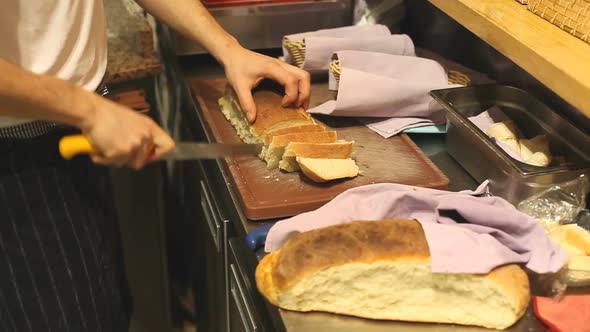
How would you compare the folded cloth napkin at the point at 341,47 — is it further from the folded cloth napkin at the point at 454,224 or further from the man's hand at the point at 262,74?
the folded cloth napkin at the point at 454,224

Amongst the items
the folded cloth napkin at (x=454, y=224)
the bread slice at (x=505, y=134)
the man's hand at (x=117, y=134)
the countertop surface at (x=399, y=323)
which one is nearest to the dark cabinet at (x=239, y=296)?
the countertop surface at (x=399, y=323)

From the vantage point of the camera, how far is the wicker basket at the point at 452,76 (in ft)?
4.40

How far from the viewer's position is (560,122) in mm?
1106

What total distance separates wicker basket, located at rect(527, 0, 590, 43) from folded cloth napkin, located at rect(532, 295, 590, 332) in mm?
379

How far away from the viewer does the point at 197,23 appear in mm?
1289

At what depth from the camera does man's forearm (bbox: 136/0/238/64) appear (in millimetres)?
1278

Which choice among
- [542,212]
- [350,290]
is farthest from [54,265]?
[542,212]

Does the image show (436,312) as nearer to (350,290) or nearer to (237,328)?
(350,290)

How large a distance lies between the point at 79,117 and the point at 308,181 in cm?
40

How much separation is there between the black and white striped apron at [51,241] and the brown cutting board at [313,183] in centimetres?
27

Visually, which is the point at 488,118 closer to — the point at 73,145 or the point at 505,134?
the point at 505,134

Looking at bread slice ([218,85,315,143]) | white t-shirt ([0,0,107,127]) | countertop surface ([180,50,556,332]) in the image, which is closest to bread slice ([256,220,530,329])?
countertop surface ([180,50,556,332])

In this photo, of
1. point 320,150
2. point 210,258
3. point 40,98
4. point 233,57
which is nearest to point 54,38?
point 40,98

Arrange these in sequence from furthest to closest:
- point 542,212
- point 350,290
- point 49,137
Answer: point 49,137 < point 542,212 < point 350,290
